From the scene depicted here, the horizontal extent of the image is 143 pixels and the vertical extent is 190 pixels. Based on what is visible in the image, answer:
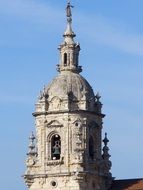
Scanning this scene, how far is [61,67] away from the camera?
3472 inches

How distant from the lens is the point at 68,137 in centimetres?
8519

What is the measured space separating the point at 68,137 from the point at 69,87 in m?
4.39

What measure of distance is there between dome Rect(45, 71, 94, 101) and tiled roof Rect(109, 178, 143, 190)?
7.56m

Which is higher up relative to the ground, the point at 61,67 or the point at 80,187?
the point at 61,67

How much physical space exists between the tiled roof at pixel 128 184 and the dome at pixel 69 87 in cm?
756

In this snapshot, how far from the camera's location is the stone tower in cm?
8494

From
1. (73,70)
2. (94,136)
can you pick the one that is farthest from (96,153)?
(73,70)

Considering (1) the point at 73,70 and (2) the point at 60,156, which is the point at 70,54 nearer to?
(1) the point at 73,70

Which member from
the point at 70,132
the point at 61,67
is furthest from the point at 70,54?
the point at 70,132

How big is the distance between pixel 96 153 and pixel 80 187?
3.99 metres

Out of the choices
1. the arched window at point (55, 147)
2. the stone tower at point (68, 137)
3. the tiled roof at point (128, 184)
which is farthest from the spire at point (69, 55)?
the tiled roof at point (128, 184)

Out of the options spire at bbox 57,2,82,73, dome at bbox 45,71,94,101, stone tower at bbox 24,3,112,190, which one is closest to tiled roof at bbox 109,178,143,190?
stone tower at bbox 24,3,112,190

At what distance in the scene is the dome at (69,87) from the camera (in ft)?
284

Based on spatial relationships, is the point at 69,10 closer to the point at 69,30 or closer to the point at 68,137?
the point at 69,30
